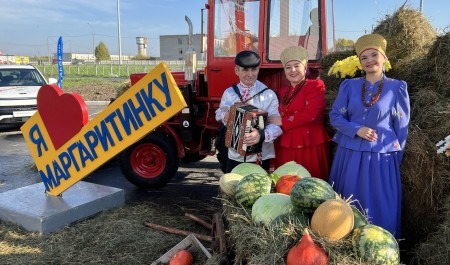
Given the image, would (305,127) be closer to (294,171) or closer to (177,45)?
(294,171)

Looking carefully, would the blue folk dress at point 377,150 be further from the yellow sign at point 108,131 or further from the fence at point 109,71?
the fence at point 109,71

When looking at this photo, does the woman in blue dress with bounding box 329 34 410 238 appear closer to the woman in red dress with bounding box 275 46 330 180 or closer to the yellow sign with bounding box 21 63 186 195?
the woman in red dress with bounding box 275 46 330 180

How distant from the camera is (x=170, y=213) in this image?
444 centimetres

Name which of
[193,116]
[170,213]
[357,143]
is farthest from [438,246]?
[193,116]

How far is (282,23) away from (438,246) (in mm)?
2997

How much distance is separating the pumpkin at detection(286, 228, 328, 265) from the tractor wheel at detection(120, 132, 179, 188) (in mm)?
3437

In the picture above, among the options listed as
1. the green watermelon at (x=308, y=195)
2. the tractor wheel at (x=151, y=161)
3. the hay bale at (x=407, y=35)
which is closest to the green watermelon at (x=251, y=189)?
the green watermelon at (x=308, y=195)

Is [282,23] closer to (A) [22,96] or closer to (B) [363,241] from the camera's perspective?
(B) [363,241]

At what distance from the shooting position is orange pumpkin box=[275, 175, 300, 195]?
251cm

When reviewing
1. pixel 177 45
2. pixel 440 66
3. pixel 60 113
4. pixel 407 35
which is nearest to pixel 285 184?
pixel 440 66

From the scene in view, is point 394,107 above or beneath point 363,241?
above

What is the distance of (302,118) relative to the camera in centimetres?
293

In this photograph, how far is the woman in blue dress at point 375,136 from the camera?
253cm

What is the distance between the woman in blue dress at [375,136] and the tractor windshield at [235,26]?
210 cm
